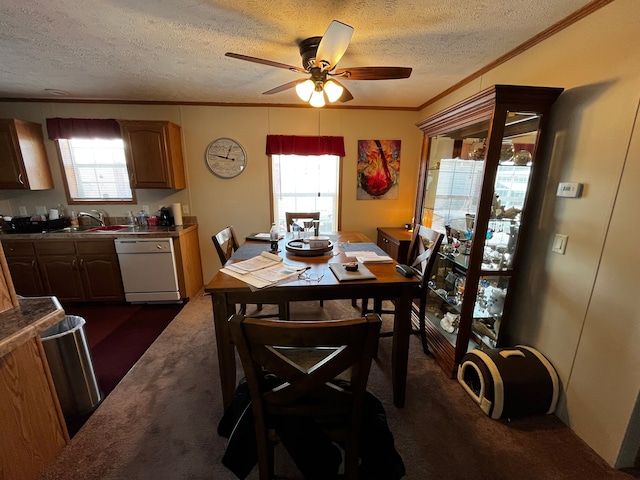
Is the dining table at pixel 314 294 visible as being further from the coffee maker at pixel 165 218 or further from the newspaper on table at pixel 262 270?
the coffee maker at pixel 165 218

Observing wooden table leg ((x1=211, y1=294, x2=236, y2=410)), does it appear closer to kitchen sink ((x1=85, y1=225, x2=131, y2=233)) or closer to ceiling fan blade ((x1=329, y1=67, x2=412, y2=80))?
ceiling fan blade ((x1=329, y1=67, x2=412, y2=80))

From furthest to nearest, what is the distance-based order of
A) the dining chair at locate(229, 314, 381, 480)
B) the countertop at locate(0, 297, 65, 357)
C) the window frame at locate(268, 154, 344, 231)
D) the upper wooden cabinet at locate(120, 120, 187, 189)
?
1. the window frame at locate(268, 154, 344, 231)
2. the upper wooden cabinet at locate(120, 120, 187, 189)
3. the countertop at locate(0, 297, 65, 357)
4. the dining chair at locate(229, 314, 381, 480)

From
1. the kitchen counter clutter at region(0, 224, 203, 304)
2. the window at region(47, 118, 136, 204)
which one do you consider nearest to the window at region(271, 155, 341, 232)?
the kitchen counter clutter at region(0, 224, 203, 304)

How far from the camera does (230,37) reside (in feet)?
5.71

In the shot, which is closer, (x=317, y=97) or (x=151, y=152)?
(x=317, y=97)

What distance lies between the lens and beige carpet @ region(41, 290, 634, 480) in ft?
4.31

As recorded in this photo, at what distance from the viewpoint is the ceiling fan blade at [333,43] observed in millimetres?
1223

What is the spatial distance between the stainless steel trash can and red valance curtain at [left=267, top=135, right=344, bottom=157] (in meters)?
2.54

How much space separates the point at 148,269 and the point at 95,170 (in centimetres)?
154

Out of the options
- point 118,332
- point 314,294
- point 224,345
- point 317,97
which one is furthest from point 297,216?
point 118,332

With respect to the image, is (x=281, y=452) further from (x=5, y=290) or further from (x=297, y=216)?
(x=297, y=216)

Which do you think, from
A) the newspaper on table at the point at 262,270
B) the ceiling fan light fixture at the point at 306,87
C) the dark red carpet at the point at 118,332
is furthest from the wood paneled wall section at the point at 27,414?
the ceiling fan light fixture at the point at 306,87

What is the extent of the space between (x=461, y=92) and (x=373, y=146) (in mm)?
1119

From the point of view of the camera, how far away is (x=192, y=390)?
181cm
